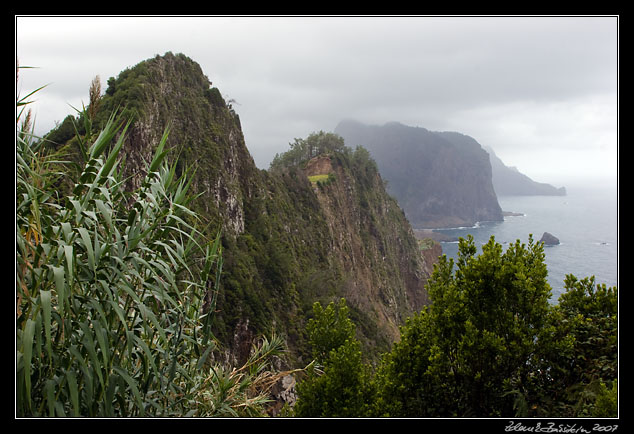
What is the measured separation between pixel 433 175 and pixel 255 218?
81072mm

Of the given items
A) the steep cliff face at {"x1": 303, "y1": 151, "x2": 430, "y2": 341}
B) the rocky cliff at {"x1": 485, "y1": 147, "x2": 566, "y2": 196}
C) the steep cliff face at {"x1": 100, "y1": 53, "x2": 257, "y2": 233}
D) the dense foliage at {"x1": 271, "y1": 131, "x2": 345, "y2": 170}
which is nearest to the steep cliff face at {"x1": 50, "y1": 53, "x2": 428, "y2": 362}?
the steep cliff face at {"x1": 100, "y1": 53, "x2": 257, "y2": 233}

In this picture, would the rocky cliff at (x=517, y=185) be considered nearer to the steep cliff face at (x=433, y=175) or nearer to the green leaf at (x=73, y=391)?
the steep cliff face at (x=433, y=175)

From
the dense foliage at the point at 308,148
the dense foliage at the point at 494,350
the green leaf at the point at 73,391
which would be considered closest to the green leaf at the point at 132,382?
the green leaf at the point at 73,391

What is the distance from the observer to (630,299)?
129 inches

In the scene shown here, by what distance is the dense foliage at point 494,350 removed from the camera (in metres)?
4.25

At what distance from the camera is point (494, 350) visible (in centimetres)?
429

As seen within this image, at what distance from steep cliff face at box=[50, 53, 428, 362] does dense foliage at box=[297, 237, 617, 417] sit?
11.4 metres

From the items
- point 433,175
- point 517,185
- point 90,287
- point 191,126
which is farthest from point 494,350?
point 433,175

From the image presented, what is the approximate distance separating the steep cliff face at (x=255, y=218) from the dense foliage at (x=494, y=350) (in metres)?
11.4

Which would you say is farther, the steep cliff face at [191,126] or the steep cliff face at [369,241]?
the steep cliff face at [369,241]

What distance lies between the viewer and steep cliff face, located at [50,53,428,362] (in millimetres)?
20344

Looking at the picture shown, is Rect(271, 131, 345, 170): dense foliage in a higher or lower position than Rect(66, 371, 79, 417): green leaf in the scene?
higher

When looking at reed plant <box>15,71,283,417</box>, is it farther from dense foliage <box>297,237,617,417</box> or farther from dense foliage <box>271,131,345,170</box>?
dense foliage <box>271,131,345,170</box>

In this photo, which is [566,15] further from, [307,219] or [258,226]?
[307,219]
